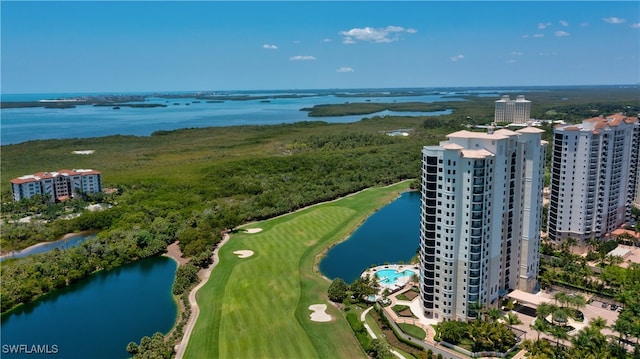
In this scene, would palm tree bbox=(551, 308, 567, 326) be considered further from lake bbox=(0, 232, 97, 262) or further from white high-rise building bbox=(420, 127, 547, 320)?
lake bbox=(0, 232, 97, 262)

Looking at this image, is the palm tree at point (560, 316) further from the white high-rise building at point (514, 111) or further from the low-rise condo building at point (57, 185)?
the white high-rise building at point (514, 111)

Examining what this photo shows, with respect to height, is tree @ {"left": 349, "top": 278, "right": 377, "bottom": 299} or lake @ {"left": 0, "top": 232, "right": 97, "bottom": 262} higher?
tree @ {"left": 349, "top": 278, "right": 377, "bottom": 299}

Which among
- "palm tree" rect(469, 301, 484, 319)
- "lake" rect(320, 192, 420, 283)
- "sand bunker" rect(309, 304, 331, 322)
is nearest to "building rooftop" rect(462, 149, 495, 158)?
"palm tree" rect(469, 301, 484, 319)

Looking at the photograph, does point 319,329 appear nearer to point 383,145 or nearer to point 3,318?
point 3,318

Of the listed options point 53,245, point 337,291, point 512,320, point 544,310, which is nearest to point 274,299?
point 337,291

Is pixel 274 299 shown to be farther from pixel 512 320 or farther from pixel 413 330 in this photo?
pixel 512 320

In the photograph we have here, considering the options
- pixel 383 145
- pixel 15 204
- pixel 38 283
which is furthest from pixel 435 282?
pixel 383 145
